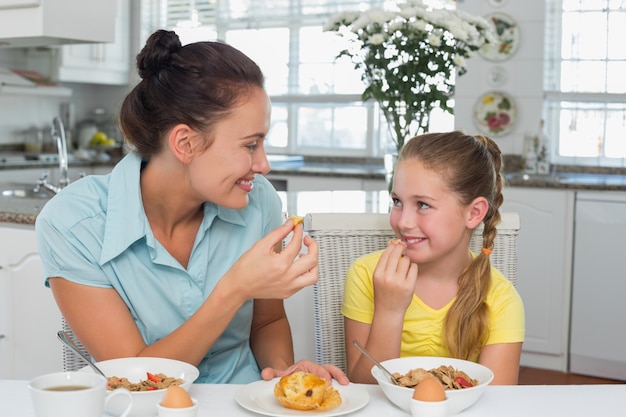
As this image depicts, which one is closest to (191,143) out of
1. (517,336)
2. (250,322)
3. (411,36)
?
(250,322)

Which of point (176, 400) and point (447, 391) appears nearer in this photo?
point (176, 400)

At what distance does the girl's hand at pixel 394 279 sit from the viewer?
5.18 feet

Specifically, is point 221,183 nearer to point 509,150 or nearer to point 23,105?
point 509,150

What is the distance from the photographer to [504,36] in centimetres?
481

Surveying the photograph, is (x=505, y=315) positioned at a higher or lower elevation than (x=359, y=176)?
lower

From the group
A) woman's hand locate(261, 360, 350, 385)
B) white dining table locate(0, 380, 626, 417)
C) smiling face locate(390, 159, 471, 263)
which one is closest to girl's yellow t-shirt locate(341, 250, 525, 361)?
smiling face locate(390, 159, 471, 263)

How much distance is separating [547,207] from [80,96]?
370 cm

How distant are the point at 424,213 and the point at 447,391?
61cm

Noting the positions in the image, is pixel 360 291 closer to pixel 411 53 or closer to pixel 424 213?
pixel 424 213

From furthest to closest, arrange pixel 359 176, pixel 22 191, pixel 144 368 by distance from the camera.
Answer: pixel 359 176 < pixel 22 191 < pixel 144 368

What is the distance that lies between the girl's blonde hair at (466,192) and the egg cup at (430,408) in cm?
61

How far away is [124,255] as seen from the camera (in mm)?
1593

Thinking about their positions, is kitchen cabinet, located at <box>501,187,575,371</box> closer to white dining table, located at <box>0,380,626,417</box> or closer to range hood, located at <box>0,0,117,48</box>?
range hood, located at <box>0,0,117,48</box>

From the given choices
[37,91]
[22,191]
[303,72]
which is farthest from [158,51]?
[303,72]
